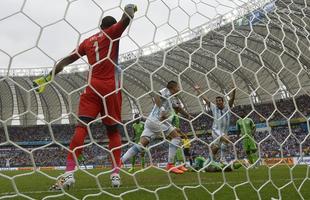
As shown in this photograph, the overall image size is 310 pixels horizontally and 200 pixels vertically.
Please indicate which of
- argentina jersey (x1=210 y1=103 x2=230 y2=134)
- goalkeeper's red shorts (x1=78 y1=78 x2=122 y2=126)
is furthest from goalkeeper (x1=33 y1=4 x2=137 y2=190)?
argentina jersey (x1=210 y1=103 x2=230 y2=134)

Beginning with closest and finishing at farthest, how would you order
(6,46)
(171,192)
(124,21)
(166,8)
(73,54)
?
(6,46), (73,54), (124,21), (166,8), (171,192)

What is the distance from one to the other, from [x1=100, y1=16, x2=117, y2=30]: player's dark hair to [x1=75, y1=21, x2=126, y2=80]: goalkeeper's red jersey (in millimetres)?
25

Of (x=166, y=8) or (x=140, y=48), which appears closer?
(x=140, y=48)

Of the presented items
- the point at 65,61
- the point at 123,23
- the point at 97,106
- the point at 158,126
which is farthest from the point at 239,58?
the point at 65,61

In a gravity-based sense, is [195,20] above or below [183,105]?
above

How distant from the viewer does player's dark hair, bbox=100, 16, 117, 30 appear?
2336 millimetres

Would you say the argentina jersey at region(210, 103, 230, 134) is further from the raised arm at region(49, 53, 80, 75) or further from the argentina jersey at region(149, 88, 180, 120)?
the raised arm at region(49, 53, 80, 75)

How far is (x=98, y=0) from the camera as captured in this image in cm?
227

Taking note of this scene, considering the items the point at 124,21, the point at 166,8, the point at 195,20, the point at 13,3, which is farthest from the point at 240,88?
the point at 13,3

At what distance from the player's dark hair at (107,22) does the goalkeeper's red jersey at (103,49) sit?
0.02 m

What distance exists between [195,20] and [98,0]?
30.8 inches

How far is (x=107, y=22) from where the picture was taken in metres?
2.43

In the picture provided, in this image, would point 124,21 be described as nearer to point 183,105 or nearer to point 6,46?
point 6,46

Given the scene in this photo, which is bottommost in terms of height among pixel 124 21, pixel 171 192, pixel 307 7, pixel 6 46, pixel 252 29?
pixel 171 192
